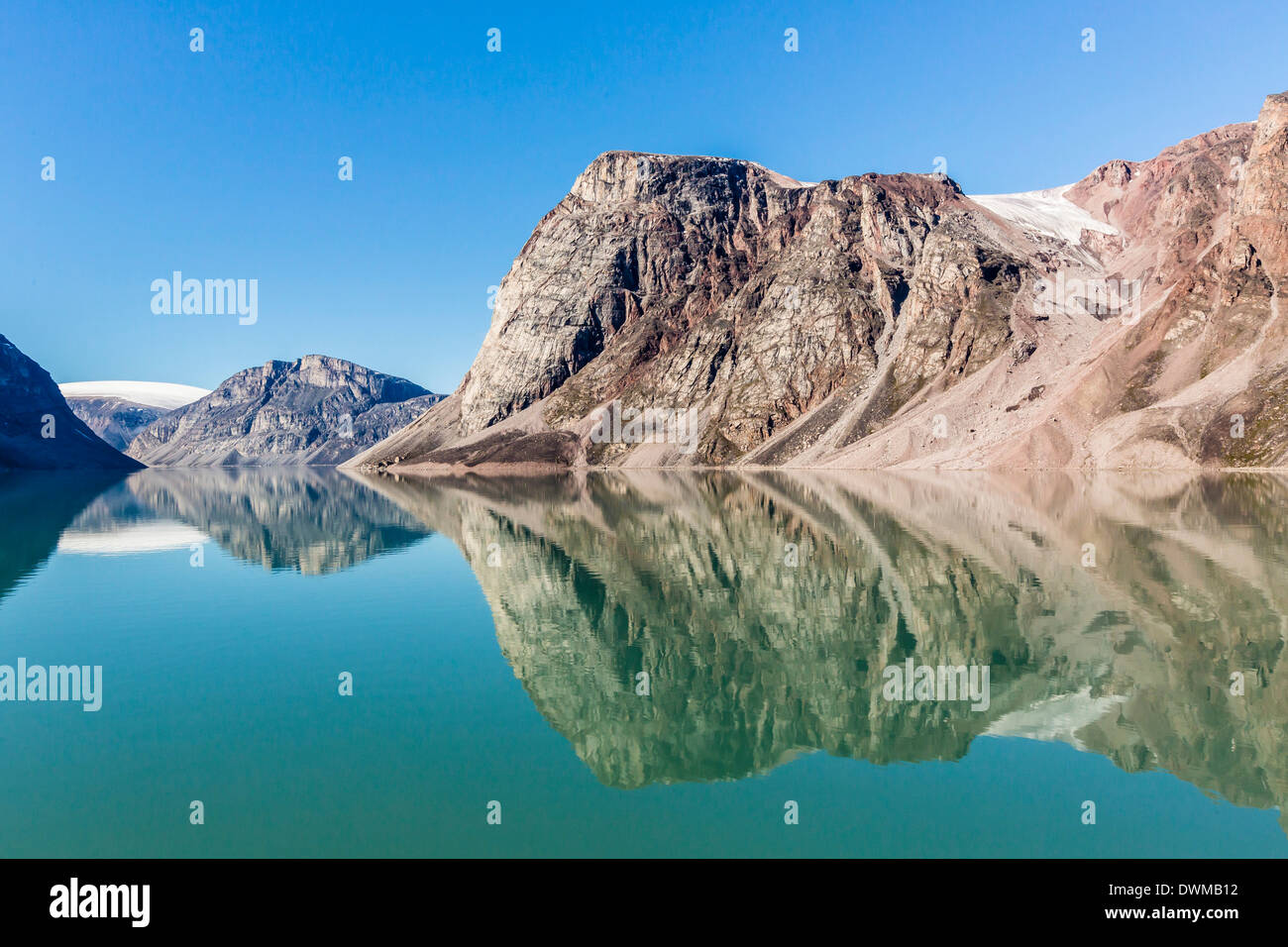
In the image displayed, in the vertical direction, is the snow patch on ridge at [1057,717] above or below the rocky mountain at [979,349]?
below

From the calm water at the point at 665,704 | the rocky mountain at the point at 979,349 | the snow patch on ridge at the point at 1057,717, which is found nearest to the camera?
the calm water at the point at 665,704

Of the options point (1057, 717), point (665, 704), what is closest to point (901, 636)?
point (1057, 717)

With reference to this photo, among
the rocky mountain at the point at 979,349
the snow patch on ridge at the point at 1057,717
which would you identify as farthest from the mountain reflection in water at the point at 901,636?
the rocky mountain at the point at 979,349

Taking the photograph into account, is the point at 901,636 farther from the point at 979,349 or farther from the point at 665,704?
the point at 979,349

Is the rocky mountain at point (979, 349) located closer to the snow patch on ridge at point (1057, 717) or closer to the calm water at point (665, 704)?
the calm water at point (665, 704)

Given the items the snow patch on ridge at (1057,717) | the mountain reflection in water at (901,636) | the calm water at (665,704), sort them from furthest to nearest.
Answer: the snow patch on ridge at (1057,717)
the mountain reflection in water at (901,636)
the calm water at (665,704)

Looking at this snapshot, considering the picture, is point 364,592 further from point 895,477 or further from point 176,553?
point 895,477

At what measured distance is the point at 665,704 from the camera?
17.5 metres

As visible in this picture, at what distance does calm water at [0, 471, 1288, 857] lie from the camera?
1180 centimetres

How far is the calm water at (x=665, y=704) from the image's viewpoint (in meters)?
11.8

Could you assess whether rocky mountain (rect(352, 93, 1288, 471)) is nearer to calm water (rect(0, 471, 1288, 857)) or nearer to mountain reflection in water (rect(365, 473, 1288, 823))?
mountain reflection in water (rect(365, 473, 1288, 823))

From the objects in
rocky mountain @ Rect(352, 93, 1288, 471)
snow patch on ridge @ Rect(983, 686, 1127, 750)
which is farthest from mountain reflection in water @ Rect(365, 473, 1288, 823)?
rocky mountain @ Rect(352, 93, 1288, 471)

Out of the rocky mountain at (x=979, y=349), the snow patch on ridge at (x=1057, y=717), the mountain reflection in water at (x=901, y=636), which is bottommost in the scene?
the snow patch on ridge at (x=1057, y=717)
